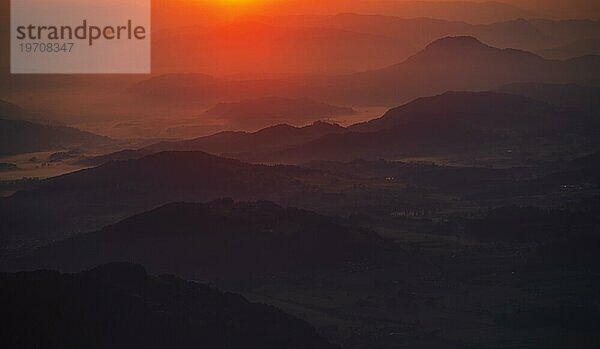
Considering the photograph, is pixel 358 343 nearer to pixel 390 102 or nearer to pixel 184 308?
pixel 184 308

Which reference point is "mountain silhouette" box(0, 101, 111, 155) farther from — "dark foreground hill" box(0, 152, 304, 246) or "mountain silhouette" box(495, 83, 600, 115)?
"mountain silhouette" box(495, 83, 600, 115)

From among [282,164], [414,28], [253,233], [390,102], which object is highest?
[414,28]

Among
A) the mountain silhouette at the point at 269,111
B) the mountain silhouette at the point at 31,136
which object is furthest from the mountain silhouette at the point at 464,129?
the mountain silhouette at the point at 31,136

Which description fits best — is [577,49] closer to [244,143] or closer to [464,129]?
[464,129]

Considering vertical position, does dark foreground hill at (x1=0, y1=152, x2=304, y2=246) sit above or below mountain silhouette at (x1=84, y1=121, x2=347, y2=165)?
below

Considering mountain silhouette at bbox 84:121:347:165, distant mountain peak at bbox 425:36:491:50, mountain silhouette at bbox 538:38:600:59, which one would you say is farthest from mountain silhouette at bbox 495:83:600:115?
mountain silhouette at bbox 84:121:347:165

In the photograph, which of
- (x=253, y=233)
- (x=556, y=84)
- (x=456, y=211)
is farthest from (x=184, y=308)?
(x=556, y=84)

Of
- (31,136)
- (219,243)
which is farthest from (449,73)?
(31,136)
